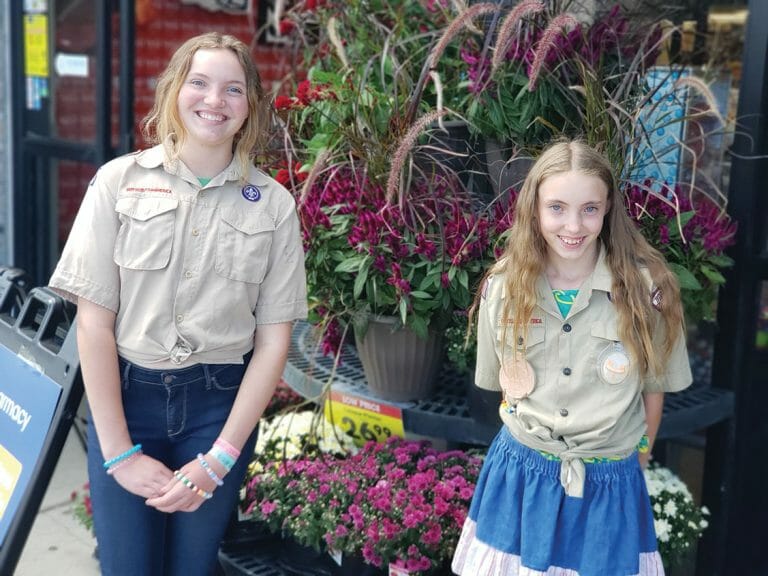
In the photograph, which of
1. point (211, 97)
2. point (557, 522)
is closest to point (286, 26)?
point (211, 97)

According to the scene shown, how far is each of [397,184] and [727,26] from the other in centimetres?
187

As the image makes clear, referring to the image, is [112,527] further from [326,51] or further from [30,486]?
[326,51]

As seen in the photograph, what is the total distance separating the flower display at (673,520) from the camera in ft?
8.69

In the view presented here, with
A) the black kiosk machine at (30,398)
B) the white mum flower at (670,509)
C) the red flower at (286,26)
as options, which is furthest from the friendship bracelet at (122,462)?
the red flower at (286,26)

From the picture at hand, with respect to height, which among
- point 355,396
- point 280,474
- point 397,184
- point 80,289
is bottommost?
point 280,474

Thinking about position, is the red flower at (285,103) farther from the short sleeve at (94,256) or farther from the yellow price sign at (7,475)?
the yellow price sign at (7,475)

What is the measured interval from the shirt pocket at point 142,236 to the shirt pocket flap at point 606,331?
91cm

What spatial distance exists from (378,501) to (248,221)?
89 centimetres

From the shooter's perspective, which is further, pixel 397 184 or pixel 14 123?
pixel 14 123

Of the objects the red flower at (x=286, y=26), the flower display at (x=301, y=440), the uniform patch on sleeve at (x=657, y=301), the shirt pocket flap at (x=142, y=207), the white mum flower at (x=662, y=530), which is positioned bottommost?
the white mum flower at (x=662, y=530)

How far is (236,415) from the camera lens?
2.06m

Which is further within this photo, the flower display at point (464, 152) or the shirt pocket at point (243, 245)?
the flower display at point (464, 152)

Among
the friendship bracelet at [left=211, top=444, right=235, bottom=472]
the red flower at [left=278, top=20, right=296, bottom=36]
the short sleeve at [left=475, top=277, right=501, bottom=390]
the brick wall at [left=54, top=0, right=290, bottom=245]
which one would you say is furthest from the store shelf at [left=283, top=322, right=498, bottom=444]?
the brick wall at [left=54, top=0, right=290, bottom=245]

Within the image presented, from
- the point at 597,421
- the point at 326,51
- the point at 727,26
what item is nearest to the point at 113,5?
the point at 326,51
